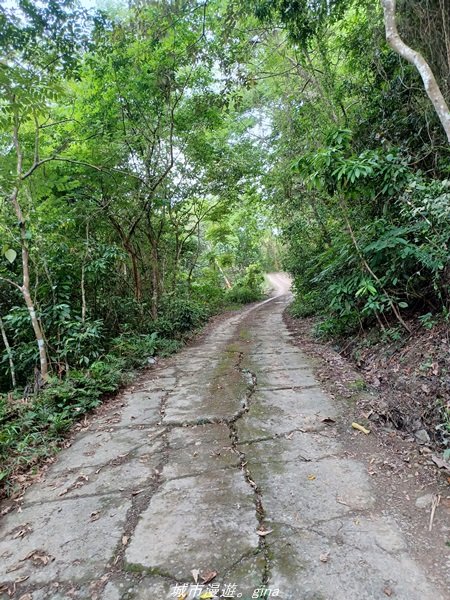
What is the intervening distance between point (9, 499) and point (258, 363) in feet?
10.3

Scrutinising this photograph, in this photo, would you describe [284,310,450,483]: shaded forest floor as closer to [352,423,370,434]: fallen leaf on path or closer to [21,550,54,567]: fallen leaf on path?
[352,423,370,434]: fallen leaf on path

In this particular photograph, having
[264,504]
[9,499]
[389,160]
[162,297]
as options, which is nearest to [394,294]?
[389,160]

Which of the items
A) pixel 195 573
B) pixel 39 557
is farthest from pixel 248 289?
pixel 195 573

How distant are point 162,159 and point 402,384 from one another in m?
6.08

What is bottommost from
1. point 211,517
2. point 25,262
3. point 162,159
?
point 211,517

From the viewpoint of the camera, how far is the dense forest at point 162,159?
132 inches

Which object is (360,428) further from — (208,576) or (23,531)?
(23,531)

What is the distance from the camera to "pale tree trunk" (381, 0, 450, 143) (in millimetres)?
2551

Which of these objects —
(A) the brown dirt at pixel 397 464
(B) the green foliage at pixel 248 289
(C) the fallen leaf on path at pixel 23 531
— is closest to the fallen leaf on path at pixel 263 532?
(A) the brown dirt at pixel 397 464

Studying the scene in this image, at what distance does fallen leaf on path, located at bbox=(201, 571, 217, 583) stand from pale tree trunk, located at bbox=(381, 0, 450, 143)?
125 inches

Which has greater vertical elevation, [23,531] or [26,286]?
[26,286]

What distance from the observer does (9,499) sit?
228 centimetres

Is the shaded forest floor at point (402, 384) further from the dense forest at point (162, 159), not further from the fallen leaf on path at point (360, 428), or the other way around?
the dense forest at point (162, 159)

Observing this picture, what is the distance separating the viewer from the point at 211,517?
1848 millimetres
